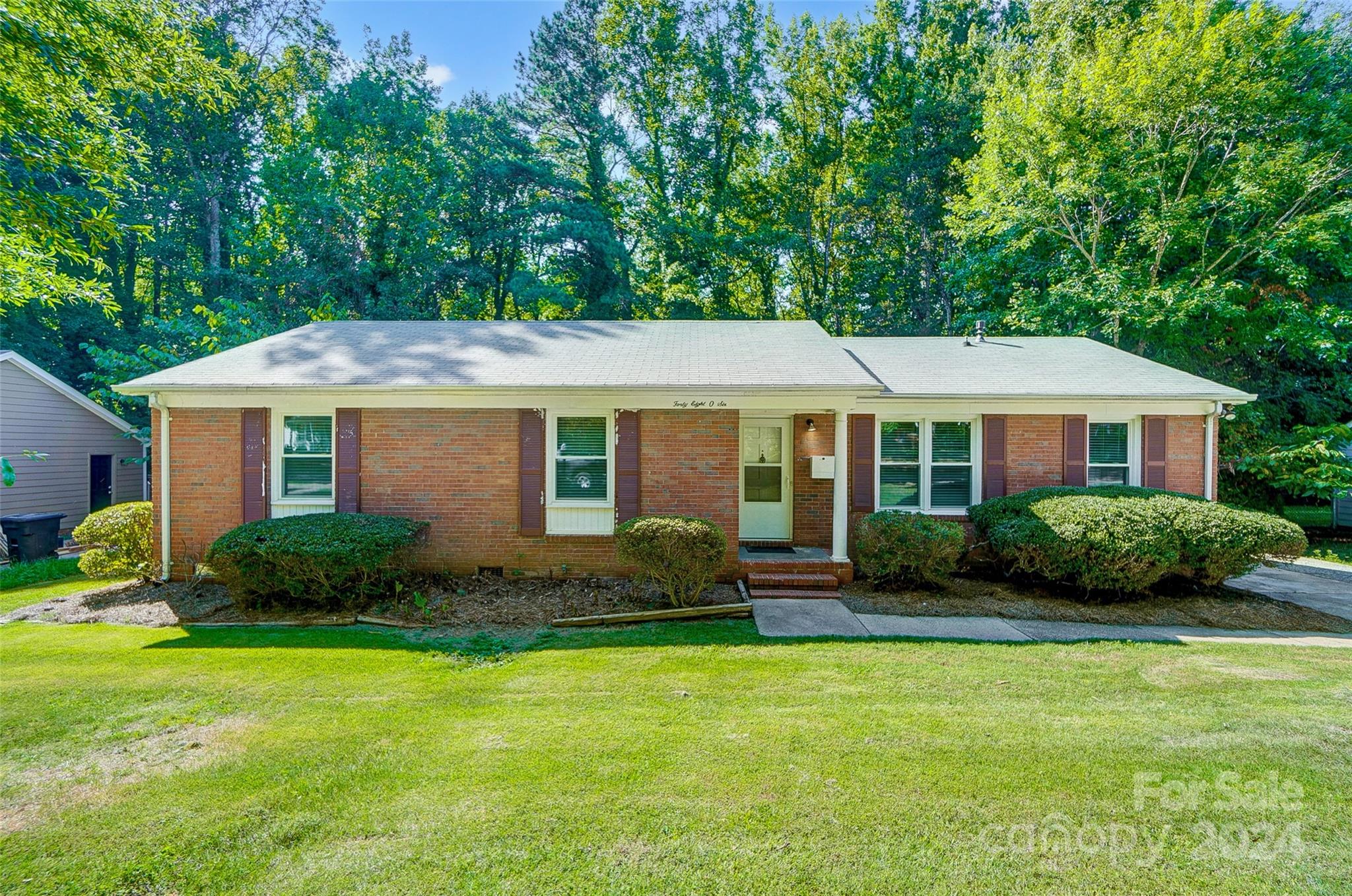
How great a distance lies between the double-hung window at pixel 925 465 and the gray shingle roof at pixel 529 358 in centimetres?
129

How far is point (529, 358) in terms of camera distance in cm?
923

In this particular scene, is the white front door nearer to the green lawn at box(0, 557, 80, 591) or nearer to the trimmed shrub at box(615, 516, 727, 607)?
the trimmed shrub at box(615, 516, 727, 607)

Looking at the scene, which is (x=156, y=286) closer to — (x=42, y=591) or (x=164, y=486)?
(x=42, y=591)

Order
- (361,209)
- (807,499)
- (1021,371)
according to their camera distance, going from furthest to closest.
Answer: (361,209) → (1021,371) → (807,499)

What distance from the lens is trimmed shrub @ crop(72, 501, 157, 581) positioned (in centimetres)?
849

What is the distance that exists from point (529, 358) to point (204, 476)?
16.2 feet

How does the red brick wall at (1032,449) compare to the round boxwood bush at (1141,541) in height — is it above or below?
above

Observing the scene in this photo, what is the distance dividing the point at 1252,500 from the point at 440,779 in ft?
69.5

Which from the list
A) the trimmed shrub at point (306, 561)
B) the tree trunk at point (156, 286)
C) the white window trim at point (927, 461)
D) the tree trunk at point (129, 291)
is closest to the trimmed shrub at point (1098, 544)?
the white window trim at point (927, 461)

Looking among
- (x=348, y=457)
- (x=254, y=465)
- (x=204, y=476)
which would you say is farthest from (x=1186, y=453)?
(x=204, y=476)

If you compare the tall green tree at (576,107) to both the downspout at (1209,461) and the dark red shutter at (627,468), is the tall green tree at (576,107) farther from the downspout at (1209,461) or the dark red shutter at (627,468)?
the downspout at (1209,461)

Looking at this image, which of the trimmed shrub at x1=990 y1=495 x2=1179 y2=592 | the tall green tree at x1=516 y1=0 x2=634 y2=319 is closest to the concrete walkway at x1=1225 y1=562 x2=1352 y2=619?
the trimmed shrub at x1=990 y1=495 x2=1179 y2=592

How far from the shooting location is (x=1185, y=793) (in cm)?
335

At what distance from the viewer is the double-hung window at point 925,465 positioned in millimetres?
9422
